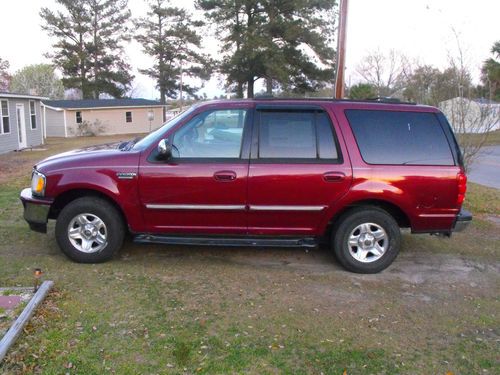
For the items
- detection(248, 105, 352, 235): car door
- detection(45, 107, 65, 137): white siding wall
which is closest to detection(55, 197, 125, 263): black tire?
detection(248, 105, 352, 235): car door

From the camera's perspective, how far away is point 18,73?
58.0 meters

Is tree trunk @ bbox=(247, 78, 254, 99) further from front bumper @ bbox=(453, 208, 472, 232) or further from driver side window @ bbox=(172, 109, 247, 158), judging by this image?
front bumper @ bbox=(453, 208, 472, 232)

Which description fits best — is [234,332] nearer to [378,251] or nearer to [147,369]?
[147,369]

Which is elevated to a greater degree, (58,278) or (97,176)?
(97,176)

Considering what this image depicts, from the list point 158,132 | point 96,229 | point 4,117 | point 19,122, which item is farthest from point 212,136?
point 19,122

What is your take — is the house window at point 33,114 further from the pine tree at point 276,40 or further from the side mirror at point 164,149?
the side mirror at point 164,149

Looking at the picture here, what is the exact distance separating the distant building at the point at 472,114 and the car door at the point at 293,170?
14.9 feet

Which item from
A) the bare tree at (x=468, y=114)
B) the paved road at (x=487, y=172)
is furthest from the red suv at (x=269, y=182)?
the paved road at (x=487, y=172)

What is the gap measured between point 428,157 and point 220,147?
221 centimetres

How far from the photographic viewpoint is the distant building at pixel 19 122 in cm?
2050

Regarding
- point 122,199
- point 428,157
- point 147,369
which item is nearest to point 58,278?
point 122,199

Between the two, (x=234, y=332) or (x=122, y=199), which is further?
(x=122, y=199)

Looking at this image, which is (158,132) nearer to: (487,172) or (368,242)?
(368,242)

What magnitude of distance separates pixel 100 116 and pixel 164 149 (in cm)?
3796
